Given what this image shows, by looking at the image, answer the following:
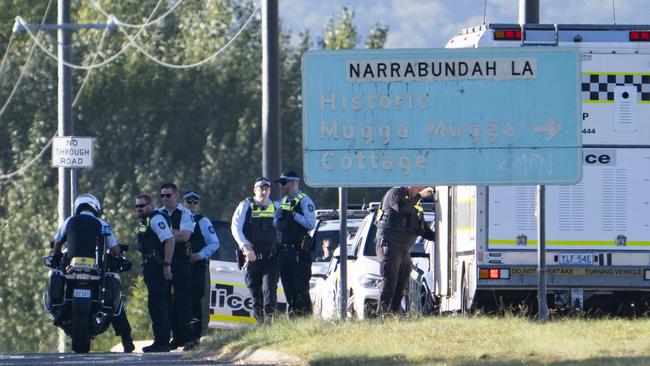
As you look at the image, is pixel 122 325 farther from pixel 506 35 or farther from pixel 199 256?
pixel 506 35

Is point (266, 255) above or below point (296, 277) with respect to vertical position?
above

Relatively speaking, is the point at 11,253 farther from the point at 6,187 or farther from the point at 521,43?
the point at 521,43

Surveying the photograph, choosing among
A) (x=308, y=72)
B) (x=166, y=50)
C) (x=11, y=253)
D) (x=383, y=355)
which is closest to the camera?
(x=383, y=355)

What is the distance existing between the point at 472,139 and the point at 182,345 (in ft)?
13.9

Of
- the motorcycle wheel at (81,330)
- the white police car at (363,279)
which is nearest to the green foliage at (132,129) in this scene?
the white police car at (363,279)

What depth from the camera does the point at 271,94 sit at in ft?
80.9

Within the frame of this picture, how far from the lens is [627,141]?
1866 centimetres

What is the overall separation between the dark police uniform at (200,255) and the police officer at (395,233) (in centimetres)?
217

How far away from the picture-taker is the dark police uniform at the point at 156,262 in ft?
63.1

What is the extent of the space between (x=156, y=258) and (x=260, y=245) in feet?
4.17

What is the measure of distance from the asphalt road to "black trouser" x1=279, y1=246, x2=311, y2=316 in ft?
5.76

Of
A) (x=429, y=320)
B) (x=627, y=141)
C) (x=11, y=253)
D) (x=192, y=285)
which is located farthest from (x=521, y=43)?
(x=11, y=253)

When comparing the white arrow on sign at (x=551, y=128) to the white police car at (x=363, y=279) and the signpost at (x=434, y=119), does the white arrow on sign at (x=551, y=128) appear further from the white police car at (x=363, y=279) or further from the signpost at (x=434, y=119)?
the white police car at (x=363, y=279)

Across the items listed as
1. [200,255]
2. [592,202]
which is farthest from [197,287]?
[592,202]
